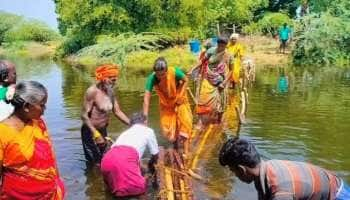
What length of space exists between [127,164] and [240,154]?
9.61ft

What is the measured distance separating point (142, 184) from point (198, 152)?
2.77 metres

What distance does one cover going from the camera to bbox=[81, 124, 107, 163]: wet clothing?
25.6 ft

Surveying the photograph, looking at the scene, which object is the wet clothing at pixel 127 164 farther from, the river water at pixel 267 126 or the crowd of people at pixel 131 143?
the river water at pixel 267 126

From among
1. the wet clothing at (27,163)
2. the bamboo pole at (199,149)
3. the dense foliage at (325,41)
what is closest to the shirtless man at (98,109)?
the bamboo pole at (199,149)

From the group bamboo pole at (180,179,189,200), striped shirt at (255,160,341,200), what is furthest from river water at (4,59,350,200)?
striped shirt at (255,160,341,200)

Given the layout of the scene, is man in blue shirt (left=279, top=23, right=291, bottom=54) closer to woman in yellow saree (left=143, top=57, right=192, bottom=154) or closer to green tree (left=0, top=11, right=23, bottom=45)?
woman in yellow saree (left=143, top=57, right=192, bottom=154)

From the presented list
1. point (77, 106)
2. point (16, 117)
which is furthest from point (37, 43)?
point (16, 117)

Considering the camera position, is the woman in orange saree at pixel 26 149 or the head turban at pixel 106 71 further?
the head turban at pixel 106 71

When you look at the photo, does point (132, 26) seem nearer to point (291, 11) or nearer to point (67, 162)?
point (291, 11)

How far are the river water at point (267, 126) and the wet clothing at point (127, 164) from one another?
1.03 m

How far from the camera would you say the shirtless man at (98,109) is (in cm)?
745

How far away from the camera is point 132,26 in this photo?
35344 mm

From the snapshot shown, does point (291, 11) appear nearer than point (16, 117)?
No

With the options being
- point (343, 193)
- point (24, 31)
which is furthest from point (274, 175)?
point (24, 31)
